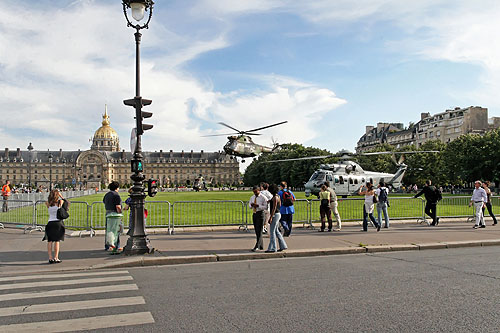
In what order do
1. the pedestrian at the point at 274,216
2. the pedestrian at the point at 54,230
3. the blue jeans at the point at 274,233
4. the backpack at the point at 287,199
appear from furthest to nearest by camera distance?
the backpack at the point at 287,199 < the blue jeans at the point at 274,233 < the pedestrian at the point at 274,216 < the pedestrian at the point at 54,230

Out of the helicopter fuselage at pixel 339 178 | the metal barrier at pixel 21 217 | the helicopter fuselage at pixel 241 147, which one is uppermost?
the helicopter fuselage at pixel 241 147

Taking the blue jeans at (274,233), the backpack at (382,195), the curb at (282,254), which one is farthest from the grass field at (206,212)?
the curb at (282,254)

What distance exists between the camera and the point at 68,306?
662 centimetres

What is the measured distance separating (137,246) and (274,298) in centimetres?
545

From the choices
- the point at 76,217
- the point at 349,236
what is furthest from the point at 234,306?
the point at 76,217

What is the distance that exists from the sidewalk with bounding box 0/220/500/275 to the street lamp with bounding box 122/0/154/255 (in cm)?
42

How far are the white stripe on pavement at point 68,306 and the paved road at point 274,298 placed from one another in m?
0.02

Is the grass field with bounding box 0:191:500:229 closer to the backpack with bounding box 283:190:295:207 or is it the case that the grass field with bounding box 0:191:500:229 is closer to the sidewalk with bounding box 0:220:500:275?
the sidewalk with bounding box 0:220:500:275

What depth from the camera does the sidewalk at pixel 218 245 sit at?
1062cm

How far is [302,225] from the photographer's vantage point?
60.1 ft

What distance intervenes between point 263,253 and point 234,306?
16.6ft

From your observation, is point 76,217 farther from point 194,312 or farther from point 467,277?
point 467,277

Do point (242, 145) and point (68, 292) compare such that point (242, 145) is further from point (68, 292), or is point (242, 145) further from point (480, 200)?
point (68, 292)

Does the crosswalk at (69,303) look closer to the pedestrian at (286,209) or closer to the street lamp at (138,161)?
the street lamp at (138,161)
